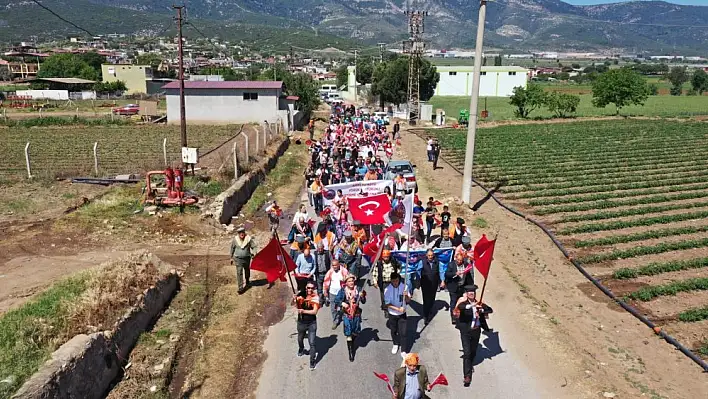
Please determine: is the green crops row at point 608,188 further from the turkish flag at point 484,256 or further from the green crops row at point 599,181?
the turkish flag at point 484,256

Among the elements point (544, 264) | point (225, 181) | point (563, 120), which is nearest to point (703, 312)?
point (544, 264)

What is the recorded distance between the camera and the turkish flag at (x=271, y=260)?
10680 mm

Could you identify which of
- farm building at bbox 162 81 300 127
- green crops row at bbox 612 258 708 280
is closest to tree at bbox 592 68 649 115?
farm building at bbox 162 81 300 127

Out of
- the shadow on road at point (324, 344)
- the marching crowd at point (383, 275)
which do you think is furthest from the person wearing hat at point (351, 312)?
the shadow on road at point (324, 344)

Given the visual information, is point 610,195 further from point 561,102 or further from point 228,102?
point 561,102

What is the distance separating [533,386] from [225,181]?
50.9 ft

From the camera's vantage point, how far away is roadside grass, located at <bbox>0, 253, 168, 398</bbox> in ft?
26.2

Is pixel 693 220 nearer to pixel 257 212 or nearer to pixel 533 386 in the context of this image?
pixel 533 386

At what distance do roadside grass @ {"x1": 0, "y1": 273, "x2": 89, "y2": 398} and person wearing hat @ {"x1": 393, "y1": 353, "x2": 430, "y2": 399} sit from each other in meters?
4.67

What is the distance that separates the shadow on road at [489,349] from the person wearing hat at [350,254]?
9.42 ft

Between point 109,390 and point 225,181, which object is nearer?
point 109,390

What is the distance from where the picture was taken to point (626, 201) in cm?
2173

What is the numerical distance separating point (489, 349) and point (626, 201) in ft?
45.3

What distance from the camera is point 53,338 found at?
28.5 ft
